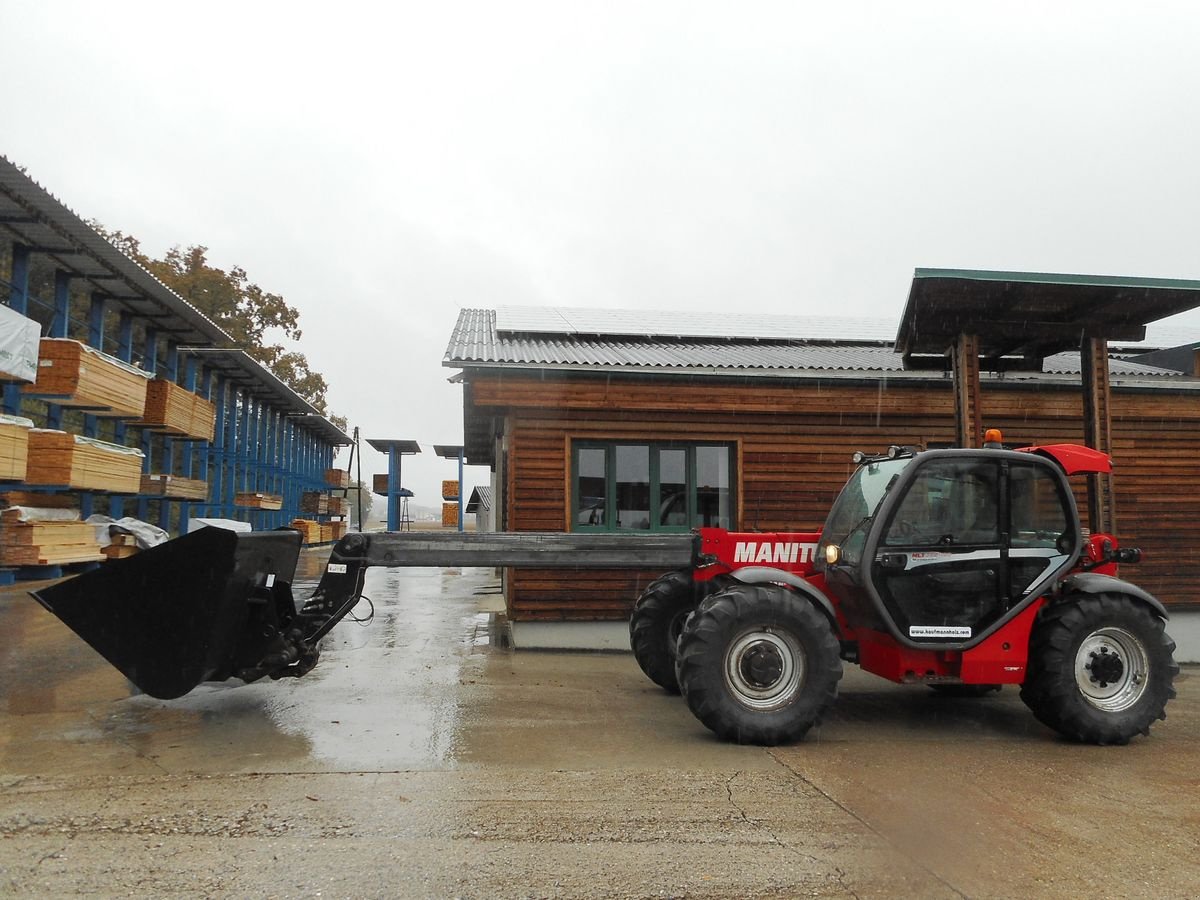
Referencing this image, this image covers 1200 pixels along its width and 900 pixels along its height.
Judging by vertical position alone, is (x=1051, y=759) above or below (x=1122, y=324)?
below

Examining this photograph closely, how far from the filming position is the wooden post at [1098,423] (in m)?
9.20

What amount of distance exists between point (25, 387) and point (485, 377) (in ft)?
30.4

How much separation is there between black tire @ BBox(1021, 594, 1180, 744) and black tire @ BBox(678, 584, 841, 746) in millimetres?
1535

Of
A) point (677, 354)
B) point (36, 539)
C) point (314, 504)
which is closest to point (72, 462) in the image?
point (36, 539)

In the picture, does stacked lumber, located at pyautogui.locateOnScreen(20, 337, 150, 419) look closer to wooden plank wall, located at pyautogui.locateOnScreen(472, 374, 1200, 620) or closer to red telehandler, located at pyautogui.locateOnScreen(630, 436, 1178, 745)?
wooden plank wall, located at pyautogui.locateOnScreen(472, 374, 1200, 620)

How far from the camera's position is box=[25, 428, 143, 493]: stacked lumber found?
14.3 metres

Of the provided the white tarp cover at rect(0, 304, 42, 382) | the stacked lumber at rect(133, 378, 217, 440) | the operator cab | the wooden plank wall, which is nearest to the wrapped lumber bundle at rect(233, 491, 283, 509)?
the stacked lumber at rect(133, 378, 217, 440)

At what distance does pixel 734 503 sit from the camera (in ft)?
36.0

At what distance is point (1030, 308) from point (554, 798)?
23.8ft

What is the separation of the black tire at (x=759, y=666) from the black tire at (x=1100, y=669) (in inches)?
60.4

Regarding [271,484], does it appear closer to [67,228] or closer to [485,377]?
[67,228]

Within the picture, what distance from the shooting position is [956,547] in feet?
20.2

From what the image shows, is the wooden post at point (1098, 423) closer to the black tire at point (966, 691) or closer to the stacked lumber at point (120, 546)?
the black tire at point (966, 691)

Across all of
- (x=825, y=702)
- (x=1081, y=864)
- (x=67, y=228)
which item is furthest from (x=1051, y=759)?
(x=67, y=228)
